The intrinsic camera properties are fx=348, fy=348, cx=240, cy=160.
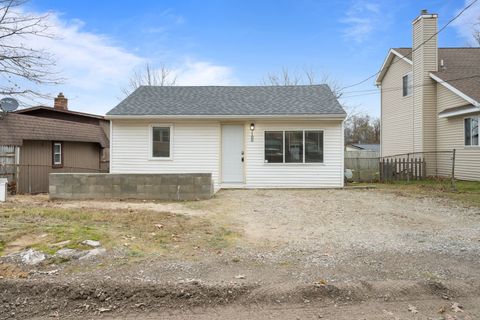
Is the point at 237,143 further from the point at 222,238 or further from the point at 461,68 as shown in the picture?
the point at 461,68

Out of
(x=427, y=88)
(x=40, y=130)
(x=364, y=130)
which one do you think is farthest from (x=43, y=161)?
(x=364, y=130)

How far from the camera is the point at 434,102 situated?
17.1 meters

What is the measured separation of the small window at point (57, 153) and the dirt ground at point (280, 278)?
49.0 ft

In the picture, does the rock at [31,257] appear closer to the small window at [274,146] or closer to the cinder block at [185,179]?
the cinder block at [185,179]

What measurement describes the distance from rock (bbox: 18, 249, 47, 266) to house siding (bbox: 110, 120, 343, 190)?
8610mm

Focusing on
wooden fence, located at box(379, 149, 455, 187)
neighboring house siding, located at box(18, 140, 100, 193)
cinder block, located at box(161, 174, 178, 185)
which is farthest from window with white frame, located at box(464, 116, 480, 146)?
neighboring house siding, located at box(18, 140, 100, 193)

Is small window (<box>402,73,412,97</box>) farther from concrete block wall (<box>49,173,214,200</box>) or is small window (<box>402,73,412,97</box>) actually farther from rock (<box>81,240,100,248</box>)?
rock (<box>81,240,100,248</box>)

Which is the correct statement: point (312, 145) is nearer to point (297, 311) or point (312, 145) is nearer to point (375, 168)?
point (375, 168)

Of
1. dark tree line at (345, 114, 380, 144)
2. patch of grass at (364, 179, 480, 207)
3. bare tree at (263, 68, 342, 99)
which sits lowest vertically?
patch of grass at (364, 179, 480, 207)

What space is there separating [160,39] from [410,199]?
16.6 meters

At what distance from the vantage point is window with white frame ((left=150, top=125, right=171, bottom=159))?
13.5m

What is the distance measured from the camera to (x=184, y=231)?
6.34 metres

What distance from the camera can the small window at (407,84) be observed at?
18.6 metres

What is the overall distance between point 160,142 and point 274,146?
14.4 feet
